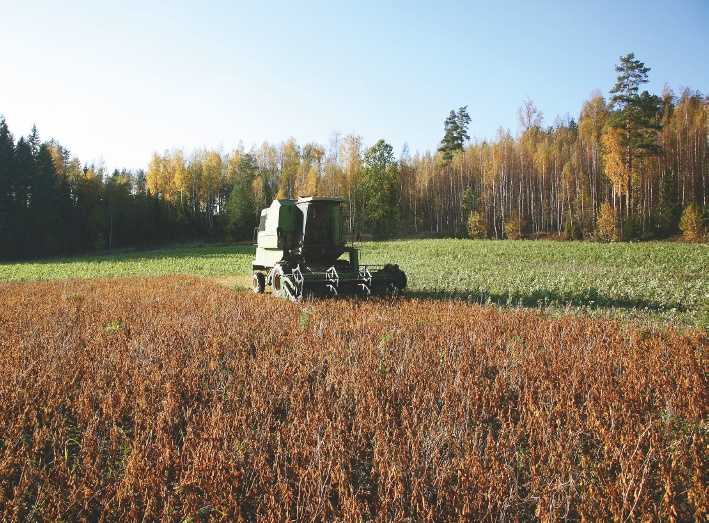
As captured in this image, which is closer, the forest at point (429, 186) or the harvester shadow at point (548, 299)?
the harvester shadow at point (548, 299)

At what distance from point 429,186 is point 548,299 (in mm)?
55338

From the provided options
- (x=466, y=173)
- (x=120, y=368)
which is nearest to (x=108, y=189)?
(x=466, y=173)

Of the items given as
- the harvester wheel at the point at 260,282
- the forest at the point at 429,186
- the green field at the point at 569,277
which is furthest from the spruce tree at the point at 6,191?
the harvester wheel at the point at 260,282

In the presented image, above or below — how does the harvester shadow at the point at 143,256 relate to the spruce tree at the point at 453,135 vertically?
below

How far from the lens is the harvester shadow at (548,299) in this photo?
1137 centimetres

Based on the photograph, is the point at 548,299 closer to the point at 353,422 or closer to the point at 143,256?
the point at 353,422

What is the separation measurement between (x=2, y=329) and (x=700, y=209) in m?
49.7

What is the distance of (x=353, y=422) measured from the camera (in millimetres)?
3723

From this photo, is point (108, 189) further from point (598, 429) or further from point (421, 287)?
point (598, 429)

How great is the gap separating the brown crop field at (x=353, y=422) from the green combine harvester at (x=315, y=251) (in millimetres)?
3889

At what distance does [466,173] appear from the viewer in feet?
210

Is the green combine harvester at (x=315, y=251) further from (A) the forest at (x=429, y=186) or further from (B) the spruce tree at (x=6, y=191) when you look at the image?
(B) the spruce tree at (x=6, y=191)

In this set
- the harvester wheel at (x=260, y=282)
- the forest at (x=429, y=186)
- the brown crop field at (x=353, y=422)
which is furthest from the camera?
the forest at (x=429, y=186)

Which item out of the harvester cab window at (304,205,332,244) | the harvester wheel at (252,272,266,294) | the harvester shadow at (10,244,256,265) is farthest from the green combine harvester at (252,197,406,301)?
the harvester shadow at (10,244,256,265)
